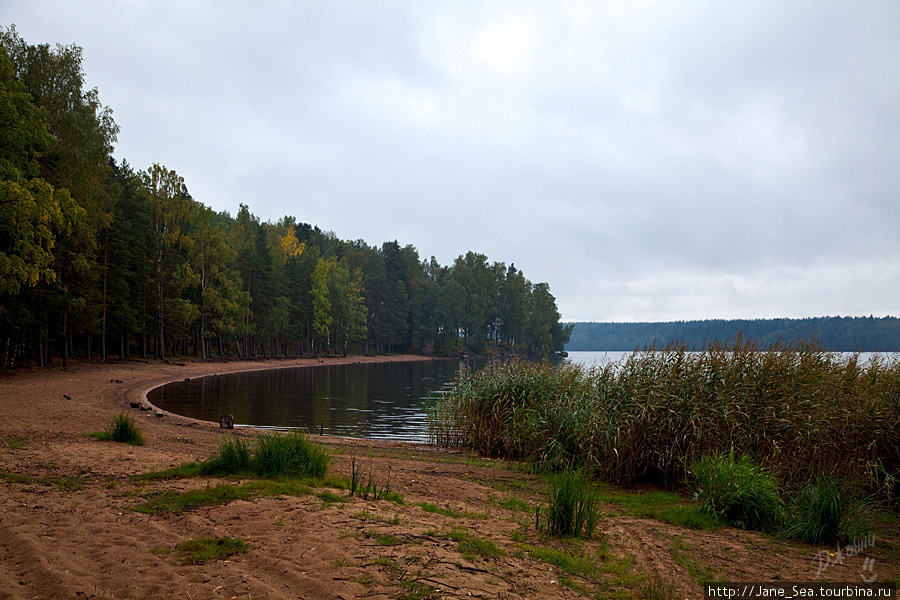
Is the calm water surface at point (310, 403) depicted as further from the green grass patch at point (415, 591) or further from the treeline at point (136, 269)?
the green grass patch at point (415, 591)

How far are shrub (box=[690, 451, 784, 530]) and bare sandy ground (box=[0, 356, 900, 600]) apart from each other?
0.51 m

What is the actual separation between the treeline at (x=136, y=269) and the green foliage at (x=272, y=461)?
1443cm

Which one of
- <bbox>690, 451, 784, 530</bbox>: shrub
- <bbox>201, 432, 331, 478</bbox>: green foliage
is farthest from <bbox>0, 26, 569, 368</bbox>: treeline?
<bbox>690, 451, 784, 530</bbox>: shrub

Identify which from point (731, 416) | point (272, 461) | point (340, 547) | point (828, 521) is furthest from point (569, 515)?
point (731, 416)

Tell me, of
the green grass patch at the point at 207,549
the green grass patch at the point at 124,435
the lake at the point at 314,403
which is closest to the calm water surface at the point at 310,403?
the lake at the point at 314,403

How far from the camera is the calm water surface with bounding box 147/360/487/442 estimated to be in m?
20.6

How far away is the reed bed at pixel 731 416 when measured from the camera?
33.4ft

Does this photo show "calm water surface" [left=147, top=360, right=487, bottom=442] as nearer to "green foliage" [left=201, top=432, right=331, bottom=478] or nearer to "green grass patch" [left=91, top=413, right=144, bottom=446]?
"green grass patch" [left=91, top=413, right=144, bottom=446]

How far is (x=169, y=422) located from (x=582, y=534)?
51.7 ft

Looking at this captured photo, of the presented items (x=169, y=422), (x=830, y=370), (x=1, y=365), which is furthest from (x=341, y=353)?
(x=830, y=370)

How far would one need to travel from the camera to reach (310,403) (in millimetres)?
27391

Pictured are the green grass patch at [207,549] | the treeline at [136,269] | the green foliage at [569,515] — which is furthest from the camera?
the treeline at [136,269]

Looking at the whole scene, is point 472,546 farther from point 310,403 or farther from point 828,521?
point 310,403

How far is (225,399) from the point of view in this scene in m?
27.5
